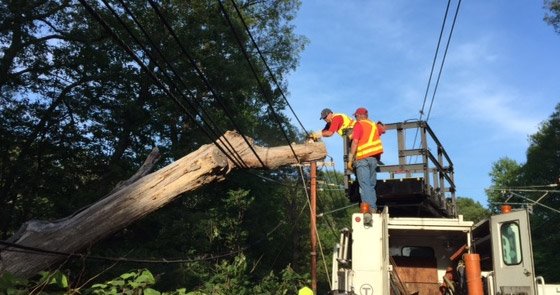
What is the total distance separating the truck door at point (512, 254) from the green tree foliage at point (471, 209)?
4910 centimetres

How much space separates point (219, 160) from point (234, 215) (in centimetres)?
1296

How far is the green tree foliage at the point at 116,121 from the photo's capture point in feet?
52.1

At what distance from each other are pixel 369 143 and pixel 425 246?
1.90 m

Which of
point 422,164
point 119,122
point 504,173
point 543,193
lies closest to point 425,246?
point 422,164

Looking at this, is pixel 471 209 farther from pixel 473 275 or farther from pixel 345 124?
pixel 473 275

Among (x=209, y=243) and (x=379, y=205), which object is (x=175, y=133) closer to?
(x=209, y=243)

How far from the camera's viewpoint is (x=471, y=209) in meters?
60.3

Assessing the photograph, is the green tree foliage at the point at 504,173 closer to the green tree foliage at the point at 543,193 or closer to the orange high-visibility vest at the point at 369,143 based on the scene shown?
the green tree foliage at the point at 543,193

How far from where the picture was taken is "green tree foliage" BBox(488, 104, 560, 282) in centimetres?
3391

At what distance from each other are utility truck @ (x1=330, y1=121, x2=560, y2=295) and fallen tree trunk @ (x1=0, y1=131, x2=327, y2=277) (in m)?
2.16

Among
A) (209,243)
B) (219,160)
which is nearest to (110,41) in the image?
(209,243)

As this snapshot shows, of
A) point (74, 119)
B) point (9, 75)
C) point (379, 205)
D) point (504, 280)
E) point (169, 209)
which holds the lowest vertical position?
point (504, 280)

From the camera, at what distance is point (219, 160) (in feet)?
24.8

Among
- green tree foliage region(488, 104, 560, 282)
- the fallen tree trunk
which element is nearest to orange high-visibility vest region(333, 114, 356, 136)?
the fallen tree trunk
